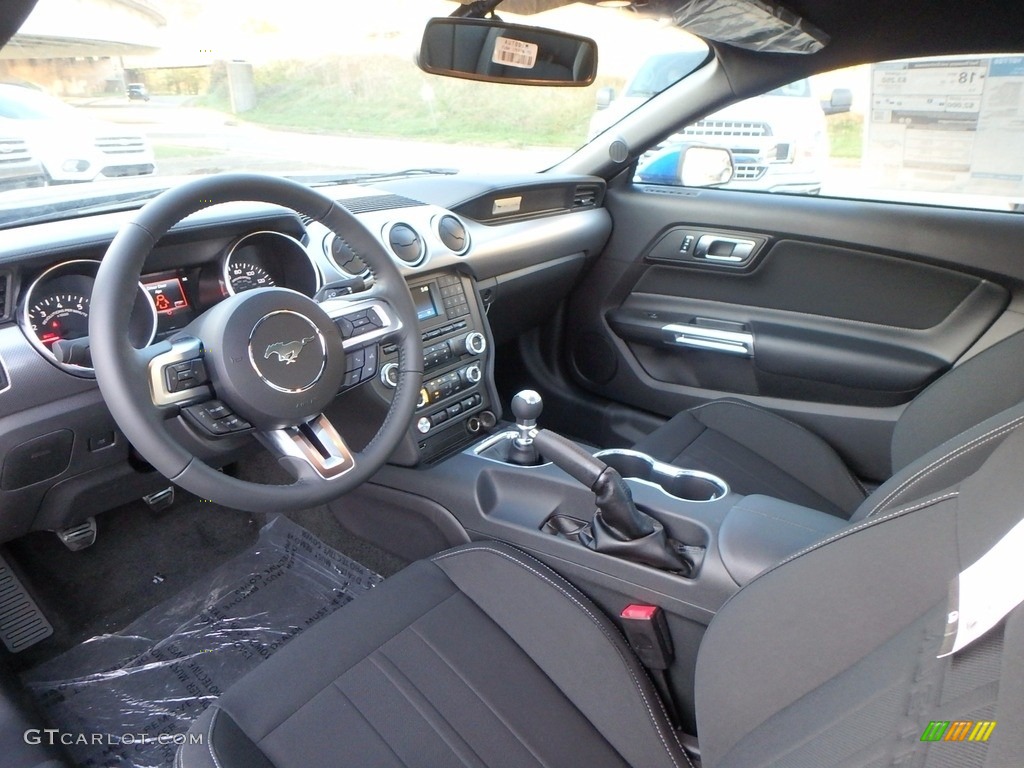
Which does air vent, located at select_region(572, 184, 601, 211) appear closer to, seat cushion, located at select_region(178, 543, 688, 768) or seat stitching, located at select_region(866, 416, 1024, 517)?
seat cushion, located at select_region(178, 543, 688, 768)

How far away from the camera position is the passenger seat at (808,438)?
186 cm

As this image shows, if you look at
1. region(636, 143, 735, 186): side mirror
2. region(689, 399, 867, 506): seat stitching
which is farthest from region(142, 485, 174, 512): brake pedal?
region(636, 143, 735, 186): side mirror

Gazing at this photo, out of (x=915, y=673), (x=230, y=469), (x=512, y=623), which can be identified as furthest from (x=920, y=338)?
(x=230, y=469)

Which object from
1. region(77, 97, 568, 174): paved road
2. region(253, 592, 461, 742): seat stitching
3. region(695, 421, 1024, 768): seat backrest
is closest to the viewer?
region(695, 421, 1024, 768): seat backrest

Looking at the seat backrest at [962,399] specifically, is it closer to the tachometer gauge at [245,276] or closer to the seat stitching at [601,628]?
the seat stitching at [601,628]

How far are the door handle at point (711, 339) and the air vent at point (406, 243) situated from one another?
0.99m

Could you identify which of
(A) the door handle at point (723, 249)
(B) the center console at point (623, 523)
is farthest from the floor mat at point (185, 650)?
(A) the door handle at point (723, 249)

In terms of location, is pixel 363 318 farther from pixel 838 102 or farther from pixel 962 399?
pixel 838 102

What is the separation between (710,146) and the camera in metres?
2.59

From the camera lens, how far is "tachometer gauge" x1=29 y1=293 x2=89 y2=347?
140cm

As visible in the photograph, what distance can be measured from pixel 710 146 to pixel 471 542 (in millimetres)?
1629

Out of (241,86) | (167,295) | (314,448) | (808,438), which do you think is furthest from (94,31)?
(808,438)

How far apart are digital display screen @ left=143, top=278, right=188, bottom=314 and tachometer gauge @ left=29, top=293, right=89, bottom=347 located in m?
0.12

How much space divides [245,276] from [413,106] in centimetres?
161
